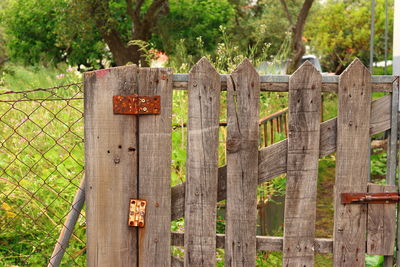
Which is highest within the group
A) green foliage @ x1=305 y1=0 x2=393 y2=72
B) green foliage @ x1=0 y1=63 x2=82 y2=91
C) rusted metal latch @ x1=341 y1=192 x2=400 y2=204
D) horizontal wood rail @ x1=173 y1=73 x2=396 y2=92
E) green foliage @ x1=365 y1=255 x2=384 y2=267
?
green foliage @ x1=305 y1=0 x2=393 y2=72

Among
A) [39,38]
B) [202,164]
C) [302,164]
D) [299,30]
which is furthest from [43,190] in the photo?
[39,38]

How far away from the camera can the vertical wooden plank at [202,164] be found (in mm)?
2580

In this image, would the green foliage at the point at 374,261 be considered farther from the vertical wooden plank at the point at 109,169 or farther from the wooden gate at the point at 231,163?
the vertical wooden plank at the point at 109,169

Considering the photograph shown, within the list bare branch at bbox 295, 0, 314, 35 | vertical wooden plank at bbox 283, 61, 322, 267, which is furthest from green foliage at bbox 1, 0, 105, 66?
vertical wooden plank at bbox 283, 61, 322, 267

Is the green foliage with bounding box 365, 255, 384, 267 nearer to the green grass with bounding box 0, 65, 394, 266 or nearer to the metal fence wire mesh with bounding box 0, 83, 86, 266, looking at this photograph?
the green grass with bounding box 0, 65, 394, 266

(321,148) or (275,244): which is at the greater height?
(321,148)

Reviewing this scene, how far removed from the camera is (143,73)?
2615mm

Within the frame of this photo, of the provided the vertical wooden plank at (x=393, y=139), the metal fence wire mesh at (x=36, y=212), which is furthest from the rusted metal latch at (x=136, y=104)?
the vertical wooden plank at (x=393, y=139)

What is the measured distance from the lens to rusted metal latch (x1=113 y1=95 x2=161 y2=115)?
8.57ft

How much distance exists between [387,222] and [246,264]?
2.41 ft

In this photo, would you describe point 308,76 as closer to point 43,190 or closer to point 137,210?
point 137,210

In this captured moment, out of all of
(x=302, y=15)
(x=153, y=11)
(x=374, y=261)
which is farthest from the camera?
(x=153, y=11)

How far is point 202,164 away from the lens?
263 cm

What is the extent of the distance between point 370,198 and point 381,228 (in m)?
0.18
